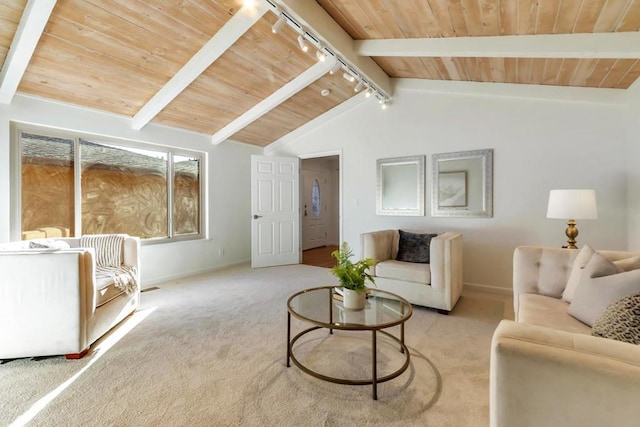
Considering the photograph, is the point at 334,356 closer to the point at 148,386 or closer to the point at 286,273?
the point at 148,386

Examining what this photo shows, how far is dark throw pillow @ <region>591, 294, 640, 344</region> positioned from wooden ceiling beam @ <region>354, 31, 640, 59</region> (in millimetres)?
2020

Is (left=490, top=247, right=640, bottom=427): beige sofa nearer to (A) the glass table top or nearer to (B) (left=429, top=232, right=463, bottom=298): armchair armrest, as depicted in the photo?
(A) the glass table top

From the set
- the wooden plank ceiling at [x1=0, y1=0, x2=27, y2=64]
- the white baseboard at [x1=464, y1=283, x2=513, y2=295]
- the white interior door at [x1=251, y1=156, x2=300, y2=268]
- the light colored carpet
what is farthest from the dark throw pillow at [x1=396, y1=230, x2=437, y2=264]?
the wooden plank ceiling at [x1=0, y1=0, x2=27, y2=64]

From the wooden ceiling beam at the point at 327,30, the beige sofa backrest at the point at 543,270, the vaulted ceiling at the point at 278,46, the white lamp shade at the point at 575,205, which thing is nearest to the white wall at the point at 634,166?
the vaulted ceiling at the point at 278,46

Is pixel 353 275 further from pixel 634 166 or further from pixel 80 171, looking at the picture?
pixel 80 171

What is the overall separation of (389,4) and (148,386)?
3.14 metres

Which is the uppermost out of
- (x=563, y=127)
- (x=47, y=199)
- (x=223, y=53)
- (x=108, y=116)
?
(x=223, y=53)

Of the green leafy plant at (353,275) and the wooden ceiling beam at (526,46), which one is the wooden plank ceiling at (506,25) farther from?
the green leafy plant at (353,275)

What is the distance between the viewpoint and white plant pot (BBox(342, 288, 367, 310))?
6.54ft

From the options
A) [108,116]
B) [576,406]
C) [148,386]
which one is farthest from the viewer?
[108,116]

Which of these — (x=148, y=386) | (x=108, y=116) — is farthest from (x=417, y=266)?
(x=108, y=116)

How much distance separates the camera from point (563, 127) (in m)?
3.24

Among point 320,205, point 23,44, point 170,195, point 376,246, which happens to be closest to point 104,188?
point 170,195

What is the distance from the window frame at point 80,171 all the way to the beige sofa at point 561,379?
164 inches
